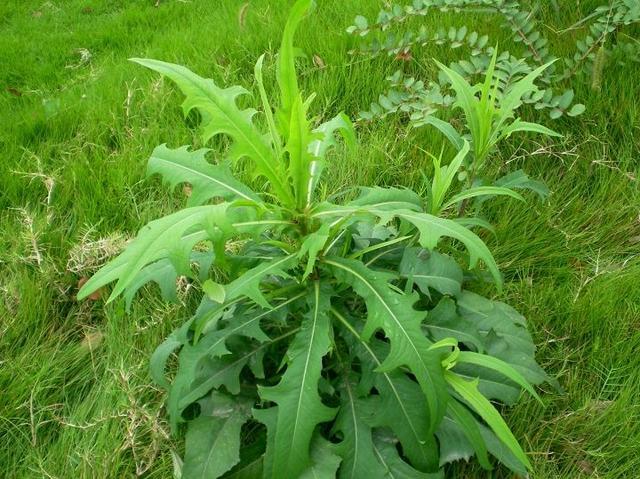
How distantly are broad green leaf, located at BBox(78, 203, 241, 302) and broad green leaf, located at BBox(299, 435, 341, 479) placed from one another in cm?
68

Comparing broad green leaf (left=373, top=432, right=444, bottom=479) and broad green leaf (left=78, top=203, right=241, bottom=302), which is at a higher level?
broad green leaf (left=78, top=203, right=241, bottom=302)

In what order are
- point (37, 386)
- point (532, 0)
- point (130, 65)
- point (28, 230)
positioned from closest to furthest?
point (37, 386) → point (28, 230) → point (532, 0) → point (130, 65)

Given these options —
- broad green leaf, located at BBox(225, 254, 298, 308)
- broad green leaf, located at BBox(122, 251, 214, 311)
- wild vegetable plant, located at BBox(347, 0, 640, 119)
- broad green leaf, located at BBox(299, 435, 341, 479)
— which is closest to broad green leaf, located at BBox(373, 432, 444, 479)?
broad green leaf, located at BBox(299, 435, 341, 479)

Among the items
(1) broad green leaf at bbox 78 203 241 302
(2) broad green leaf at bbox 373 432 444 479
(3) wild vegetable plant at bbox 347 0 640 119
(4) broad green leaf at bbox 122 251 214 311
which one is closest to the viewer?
(1) broad green leaf at bbox 78 203 241 302

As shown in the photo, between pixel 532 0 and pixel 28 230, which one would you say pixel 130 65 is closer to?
pixel 28 230

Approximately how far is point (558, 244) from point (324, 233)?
50.9 inches

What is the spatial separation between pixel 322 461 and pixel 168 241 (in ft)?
2.64

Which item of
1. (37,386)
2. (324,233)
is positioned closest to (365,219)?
(324,233)

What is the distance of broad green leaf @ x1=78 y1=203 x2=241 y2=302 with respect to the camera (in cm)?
132

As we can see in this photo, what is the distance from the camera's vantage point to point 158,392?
2096 mm

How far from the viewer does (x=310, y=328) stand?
1.67 m

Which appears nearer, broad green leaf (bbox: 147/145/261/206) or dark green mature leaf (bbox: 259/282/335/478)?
dark green mature leaf (bbox: 259/282/335/478)

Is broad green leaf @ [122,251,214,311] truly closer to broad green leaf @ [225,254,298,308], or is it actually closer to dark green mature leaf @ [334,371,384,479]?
broad green leaf @ [225,254,298,308]

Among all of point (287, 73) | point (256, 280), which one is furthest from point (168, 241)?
point (287, 73)
